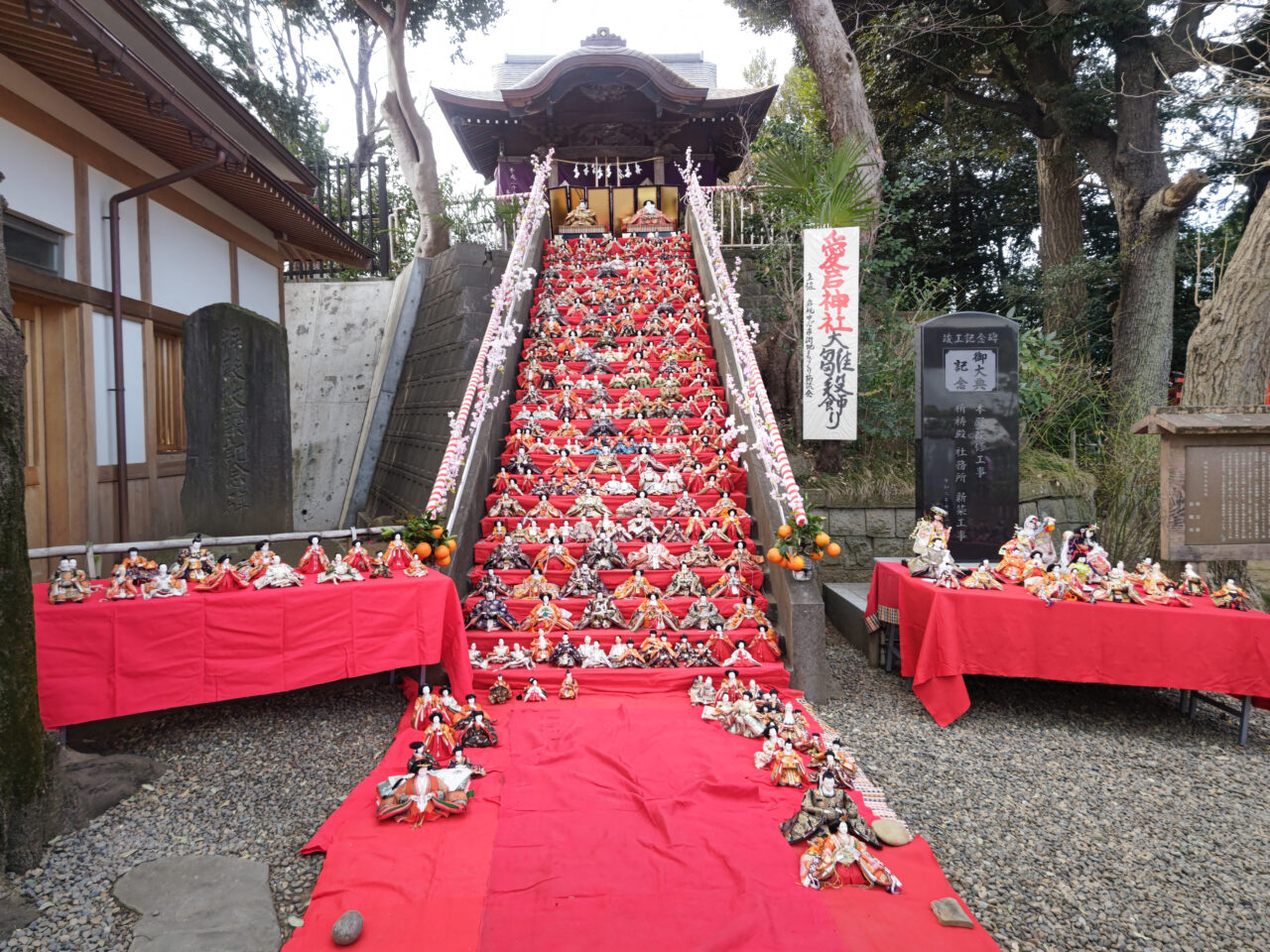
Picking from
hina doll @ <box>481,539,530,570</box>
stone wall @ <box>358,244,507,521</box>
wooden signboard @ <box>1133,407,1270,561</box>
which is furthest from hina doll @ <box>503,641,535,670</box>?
wooden signboard @ <box>1133,407,1270,561</box>

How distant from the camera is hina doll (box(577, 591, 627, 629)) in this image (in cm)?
549

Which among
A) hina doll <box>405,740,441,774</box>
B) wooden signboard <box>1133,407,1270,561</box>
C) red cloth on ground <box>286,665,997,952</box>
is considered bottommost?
red cloth on ground <box>286,665,997,952</box>

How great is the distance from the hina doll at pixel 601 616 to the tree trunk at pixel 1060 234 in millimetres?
9941

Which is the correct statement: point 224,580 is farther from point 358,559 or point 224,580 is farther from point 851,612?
point 851,612

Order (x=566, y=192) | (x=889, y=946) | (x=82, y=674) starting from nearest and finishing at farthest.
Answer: (x=889, y=946) → (x=82, y=674) → (x=566, y=192)

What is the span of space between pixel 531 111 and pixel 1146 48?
10738 millimetres

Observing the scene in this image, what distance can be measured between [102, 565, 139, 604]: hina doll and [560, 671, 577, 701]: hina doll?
2763mm

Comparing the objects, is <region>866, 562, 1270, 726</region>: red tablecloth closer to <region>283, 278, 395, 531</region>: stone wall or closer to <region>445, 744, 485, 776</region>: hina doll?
<region>445, 744, 485, 776</region>: hina doll

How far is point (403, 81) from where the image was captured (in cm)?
1359

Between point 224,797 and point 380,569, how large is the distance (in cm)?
166

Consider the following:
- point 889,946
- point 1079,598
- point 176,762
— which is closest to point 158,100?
point 176,762

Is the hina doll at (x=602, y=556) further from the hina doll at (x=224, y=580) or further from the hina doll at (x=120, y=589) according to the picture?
the hina doll at (x=120, y=589)

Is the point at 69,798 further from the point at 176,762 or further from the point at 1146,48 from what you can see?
the point at 1146,48

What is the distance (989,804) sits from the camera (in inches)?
148
